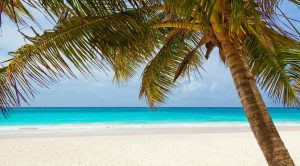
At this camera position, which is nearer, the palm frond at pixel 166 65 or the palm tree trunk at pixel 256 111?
the palm tree trunk at pixel 256 111

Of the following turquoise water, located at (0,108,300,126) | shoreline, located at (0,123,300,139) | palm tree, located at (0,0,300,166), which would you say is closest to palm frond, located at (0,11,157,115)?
palm tree, located at (0,0,300,166)

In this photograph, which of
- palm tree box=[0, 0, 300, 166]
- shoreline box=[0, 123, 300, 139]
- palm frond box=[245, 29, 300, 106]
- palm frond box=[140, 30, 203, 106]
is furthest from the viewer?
shoreline box=[0, 123, 300, 139]

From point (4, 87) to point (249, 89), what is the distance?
2197 mm

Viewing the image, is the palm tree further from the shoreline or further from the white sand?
the shoreline

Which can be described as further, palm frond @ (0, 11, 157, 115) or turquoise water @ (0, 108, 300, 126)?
turquoise water @ (0, 108, 300, 126)

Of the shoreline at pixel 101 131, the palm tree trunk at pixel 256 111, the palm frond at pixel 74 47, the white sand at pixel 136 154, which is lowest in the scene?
the shoreline at pixel 101 131

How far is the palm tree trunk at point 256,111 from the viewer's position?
3.06m

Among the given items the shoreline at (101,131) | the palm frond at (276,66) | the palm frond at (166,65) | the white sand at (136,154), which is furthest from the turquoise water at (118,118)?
the palm frond at (276,66)

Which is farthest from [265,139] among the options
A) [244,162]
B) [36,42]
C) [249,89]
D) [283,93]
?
[244,162]

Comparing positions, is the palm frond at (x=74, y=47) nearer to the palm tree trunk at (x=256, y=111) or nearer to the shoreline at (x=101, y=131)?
the palm tree trunk at (x=256, y=111)

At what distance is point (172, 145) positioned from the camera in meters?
10.7

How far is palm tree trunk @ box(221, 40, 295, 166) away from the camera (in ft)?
10.0

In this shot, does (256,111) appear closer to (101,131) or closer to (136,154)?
(136,154)

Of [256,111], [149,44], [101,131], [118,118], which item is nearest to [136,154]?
[149,44]
